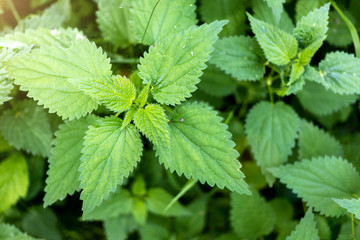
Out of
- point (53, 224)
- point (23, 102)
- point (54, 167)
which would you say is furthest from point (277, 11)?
point (53, 224)

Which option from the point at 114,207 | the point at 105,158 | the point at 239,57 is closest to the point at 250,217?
the point at 114,207

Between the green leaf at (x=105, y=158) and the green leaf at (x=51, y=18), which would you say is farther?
the green leaf at (x=51, y=18)

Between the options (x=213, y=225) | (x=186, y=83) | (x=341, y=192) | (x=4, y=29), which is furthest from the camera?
(x=213, y=225)

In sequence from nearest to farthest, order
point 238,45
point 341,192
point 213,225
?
point 341,192, point 238,45, point 213,225

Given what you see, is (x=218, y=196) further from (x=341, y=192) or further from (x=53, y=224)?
(x=53, y=224)

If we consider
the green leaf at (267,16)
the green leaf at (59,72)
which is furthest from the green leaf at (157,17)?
the green leaf at (267,16)

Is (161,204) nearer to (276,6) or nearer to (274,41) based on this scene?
(274,41)

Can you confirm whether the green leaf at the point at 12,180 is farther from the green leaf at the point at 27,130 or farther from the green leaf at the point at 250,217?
the green leaf at the point at 250,217
